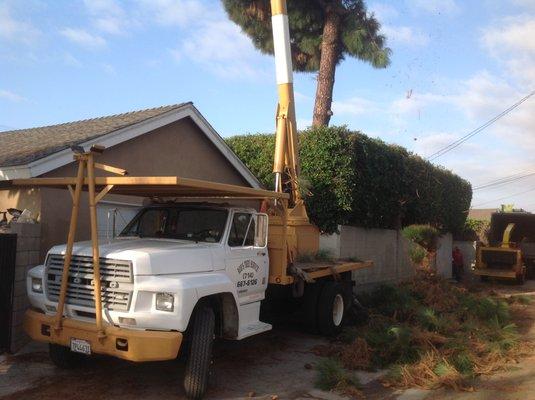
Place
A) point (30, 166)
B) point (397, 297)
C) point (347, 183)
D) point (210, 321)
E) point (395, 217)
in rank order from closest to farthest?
Result: point (210, 321) < point (30, 166) < point (397, 297) < point (347, 183) < point (395, 217)

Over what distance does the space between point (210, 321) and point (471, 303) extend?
22.0 ft

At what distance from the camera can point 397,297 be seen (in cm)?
1098

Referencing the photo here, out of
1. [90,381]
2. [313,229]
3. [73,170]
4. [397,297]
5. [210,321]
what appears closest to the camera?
[210,321]

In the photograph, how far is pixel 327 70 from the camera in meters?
18.0

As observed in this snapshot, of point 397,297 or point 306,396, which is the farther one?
point 397,297

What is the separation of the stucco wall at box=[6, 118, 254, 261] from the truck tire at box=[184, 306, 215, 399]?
12.8 ft

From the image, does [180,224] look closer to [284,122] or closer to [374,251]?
[284,122]

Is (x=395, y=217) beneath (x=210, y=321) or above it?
above

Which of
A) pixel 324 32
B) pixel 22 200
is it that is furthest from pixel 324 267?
pixel 324 32

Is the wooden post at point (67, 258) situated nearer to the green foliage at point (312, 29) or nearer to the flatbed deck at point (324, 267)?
the flatbed deck at point (324, 267)

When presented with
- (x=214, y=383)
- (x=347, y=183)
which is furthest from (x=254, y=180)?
(x=214, y=383)

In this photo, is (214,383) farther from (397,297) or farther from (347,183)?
(347,183)

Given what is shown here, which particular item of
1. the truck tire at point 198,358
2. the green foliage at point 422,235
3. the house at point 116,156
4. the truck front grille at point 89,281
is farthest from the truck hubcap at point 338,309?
the green foliage at point 422,235

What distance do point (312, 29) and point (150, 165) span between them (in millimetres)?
11195
